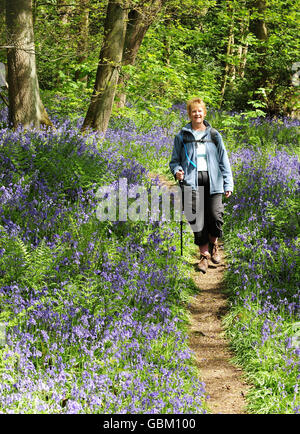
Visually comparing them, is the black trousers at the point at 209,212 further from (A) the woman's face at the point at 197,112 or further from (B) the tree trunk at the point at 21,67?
(B) the tree trunk at the point at 21,67

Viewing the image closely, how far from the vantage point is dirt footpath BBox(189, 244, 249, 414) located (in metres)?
3.98

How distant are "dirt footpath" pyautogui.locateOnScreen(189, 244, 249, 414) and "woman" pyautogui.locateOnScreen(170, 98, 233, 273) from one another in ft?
2.95

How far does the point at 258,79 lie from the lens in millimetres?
14188

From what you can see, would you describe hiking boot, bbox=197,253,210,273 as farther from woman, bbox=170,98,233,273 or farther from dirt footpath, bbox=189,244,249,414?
woman, bbox=170,98,233,273

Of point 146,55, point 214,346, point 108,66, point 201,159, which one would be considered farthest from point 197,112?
point 146,55

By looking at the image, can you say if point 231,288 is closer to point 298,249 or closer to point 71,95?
point 298,249

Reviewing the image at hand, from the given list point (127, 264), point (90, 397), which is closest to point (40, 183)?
point (127, 264)

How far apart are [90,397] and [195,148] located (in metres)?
3.34

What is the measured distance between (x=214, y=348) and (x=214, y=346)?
37mm

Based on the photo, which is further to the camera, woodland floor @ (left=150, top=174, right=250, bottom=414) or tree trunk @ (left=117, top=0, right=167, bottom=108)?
tree trunk @ (left=117, top=0, right=167, bottom=108)

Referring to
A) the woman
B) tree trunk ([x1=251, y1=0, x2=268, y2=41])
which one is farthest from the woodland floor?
tree trunk ([x1=251, y1=0, x2=268, y2=41])

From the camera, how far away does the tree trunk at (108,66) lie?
8.87 metres

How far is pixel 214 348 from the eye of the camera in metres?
4.82

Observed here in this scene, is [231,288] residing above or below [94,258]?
below
